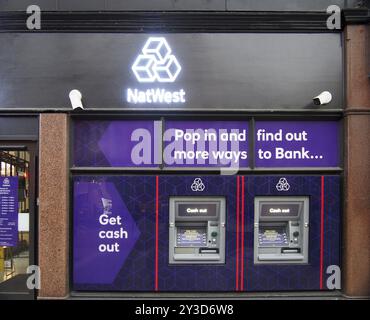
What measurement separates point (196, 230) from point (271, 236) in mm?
1261

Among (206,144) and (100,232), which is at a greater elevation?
(206,144)

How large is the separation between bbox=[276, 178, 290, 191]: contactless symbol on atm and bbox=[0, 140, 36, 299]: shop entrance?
4.03 meters

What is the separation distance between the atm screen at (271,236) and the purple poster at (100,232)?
2.06 m

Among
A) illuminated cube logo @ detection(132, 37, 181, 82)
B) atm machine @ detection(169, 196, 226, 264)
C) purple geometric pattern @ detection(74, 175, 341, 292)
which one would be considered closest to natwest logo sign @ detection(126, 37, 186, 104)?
illuminated cube logo @ detection(132, 37, 181, 82)

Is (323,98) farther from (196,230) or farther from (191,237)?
(191,237)

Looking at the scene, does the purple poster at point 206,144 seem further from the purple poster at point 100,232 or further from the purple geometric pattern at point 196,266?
the purple poster at point 100,232

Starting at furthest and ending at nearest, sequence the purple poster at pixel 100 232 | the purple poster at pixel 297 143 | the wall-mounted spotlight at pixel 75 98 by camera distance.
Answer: the purple poster at pixel 297 143
the purple poster at pixel 100 232
the wall-mounted spotlight at pixel 75 98

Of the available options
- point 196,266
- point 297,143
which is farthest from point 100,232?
point 297,143

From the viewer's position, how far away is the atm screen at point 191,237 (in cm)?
618

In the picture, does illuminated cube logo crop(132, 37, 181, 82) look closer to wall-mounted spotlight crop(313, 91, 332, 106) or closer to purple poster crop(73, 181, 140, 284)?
purple poster crop(73, 181, 140, 284)

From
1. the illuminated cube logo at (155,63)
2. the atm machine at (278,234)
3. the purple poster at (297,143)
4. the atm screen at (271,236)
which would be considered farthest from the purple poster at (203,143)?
the atm screen at (271,236)

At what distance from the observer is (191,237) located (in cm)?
620

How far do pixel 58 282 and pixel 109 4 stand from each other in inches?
182

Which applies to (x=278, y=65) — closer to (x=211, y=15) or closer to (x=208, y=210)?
(x=211, y=15)
